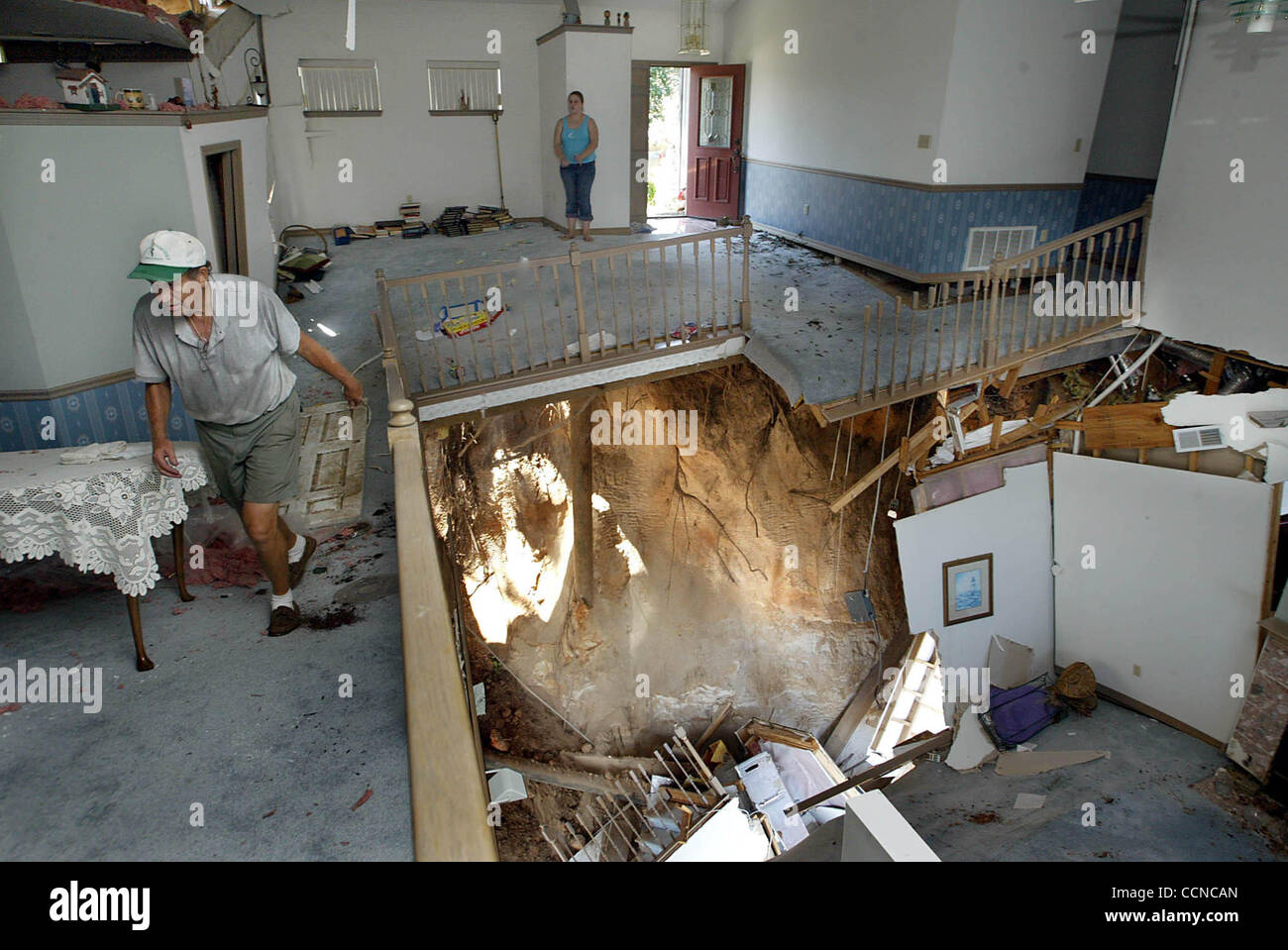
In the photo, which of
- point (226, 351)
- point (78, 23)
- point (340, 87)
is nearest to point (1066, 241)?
point (226, 351)

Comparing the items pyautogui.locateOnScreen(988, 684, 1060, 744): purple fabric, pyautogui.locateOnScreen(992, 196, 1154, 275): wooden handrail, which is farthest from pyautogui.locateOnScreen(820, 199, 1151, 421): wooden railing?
pyautogui.locateOnScreen(988, 684, 1060, 744): purple fabric

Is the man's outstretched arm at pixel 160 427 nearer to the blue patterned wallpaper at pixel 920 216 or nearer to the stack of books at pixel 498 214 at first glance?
the blue patterned wallpaper at pixel 920 216

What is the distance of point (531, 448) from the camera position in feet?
28.2

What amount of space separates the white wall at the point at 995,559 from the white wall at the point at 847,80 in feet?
11.6

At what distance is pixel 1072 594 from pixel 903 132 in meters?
5.13

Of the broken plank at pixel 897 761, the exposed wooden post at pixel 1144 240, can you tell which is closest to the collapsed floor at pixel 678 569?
the broken plank at pixel 897 761

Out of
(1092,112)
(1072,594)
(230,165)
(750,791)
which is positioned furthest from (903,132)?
(750,791)

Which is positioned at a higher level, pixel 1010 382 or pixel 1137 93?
pixel 1137 93

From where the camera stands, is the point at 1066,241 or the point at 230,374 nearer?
the point at 230,374

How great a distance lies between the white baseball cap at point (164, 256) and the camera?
2.63 m

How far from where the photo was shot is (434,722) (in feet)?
5.47

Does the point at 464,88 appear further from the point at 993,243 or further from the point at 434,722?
the point at 434,722

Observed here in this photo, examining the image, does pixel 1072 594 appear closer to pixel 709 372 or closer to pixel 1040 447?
pixel 1040 447

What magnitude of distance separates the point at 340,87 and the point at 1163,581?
11.7m
